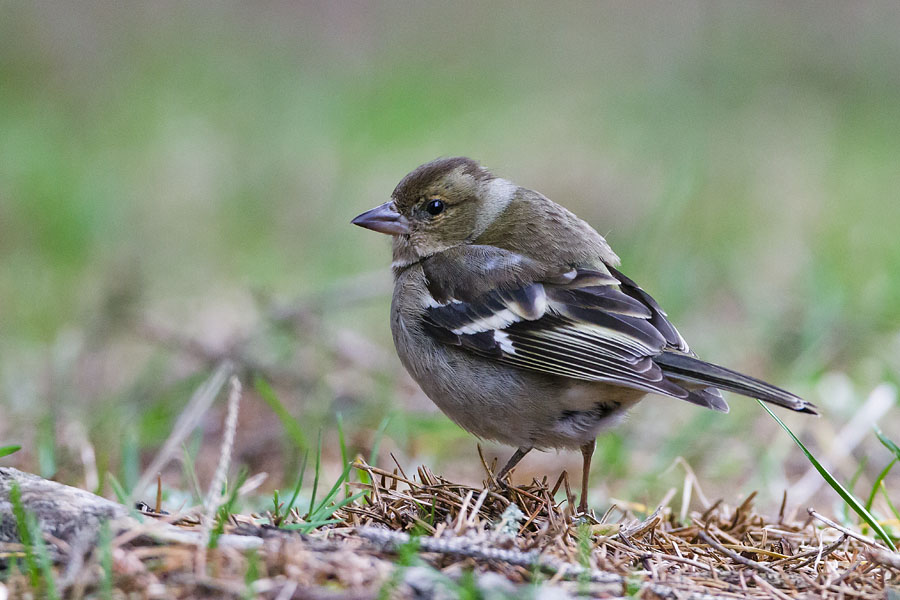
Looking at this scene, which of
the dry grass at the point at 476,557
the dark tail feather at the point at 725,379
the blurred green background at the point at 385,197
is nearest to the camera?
the dry grass at the point at 476,557

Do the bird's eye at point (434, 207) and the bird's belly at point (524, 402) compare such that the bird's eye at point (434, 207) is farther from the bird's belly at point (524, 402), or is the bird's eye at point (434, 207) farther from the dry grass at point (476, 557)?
the dry grass at point (476, 557)

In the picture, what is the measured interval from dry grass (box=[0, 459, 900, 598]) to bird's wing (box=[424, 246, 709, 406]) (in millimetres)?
567

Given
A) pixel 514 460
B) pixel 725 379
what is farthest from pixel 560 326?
pixel 725 379

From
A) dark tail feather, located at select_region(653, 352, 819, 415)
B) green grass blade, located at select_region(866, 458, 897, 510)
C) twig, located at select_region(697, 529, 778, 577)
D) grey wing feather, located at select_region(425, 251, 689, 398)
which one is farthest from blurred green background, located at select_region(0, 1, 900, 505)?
twig, located at select_region(697, 529, 778, 577)

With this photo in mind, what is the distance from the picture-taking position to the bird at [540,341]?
12.3 ft

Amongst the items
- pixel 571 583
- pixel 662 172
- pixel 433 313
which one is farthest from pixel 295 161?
pixel 571 583

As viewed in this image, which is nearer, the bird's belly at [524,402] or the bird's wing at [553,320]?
the bird's wing at [553,320]

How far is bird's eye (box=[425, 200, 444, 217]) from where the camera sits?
16.1 feet

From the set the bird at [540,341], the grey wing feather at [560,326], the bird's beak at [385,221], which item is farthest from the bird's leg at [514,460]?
the bird's beak at [385,221]

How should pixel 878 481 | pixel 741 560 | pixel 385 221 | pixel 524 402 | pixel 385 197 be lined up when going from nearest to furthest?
pixel 741 560 → pixel 878 481 → pixel 524 402 → pixel 385 221 → pixel 385 197

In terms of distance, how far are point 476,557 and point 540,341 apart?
1.43 m

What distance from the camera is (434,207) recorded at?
492 cm

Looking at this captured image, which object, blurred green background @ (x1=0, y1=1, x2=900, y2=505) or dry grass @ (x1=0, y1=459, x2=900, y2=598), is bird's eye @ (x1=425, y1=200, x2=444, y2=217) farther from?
dry grass @ (x1=0, y1=459, x2=900, y2=598)

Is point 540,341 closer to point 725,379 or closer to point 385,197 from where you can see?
point 725,379
